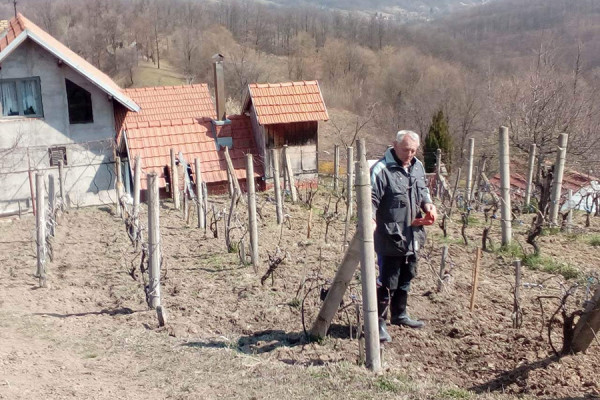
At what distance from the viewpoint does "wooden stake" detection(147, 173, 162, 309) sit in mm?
6164

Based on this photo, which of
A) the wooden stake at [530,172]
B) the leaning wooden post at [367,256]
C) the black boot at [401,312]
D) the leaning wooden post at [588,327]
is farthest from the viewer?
the wooden stake at [530,172]

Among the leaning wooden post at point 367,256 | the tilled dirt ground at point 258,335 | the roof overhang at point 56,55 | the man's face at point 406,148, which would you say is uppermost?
the roof overhang at point 56,55

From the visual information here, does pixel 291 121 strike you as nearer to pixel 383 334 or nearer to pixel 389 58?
pixel 383 334

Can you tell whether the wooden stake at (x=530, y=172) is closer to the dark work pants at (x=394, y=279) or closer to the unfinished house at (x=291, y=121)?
the unfinished house at (x=291, y=121)

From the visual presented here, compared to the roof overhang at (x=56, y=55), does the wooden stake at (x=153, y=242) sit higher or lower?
lower

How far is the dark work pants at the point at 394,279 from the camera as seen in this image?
560cm

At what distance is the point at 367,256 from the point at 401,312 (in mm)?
1435

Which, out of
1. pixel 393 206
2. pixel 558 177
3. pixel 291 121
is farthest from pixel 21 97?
pixel 393 206

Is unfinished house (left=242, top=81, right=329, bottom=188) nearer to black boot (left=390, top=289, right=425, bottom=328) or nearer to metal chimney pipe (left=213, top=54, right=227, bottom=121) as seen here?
metal chimney pipe (left=213, top=54, right=227, bottom=121)

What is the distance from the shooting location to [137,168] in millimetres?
8141

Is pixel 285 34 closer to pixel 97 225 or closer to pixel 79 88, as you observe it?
pixel 79 88

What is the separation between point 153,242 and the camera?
6.28 m

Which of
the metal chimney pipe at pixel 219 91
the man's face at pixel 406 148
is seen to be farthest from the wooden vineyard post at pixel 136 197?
the metal chimney pipe at pixel 219 91

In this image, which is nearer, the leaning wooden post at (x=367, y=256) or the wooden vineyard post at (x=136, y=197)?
the leaning wooden post at (x=367, y=256)
